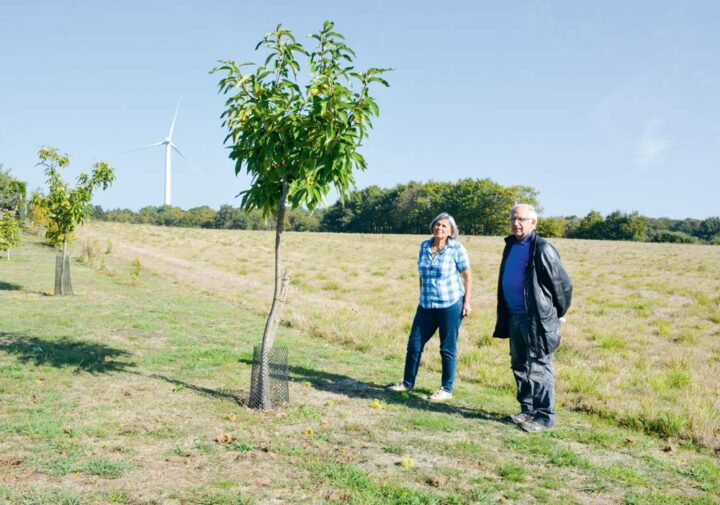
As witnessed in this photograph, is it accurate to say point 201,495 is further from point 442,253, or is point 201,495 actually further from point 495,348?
point 495,348

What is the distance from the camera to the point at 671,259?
143ft

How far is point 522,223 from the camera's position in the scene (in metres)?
6.33

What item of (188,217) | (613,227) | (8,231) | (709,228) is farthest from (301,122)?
(188,217)

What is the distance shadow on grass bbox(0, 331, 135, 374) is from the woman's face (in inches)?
210

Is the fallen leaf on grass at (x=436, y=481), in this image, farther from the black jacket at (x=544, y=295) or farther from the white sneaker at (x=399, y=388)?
the white sneaker at (x=399, y=388)

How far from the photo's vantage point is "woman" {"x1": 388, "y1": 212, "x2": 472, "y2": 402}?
23.6ft

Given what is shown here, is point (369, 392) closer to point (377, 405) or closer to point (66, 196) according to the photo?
point (377, 405)

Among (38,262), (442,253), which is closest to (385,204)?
(38,262)

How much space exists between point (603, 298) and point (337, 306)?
37.0 feet

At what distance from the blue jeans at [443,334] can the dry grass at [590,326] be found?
1.48 m

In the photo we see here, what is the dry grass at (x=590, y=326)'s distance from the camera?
7.55m

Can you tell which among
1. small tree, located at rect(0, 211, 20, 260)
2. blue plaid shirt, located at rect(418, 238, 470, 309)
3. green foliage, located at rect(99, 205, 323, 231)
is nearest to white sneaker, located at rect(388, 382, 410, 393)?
blue plaid shirt, located at rect(418, 238, 470, 309)

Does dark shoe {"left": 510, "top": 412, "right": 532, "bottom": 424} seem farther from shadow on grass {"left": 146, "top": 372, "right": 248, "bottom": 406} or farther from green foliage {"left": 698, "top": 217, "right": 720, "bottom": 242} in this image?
green foliage {"left": 698, "top": 217, "right": 720, "bottom": 242}

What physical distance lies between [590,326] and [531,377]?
31.3ft
